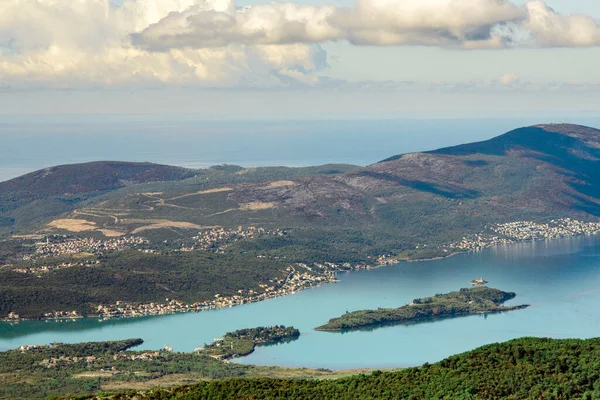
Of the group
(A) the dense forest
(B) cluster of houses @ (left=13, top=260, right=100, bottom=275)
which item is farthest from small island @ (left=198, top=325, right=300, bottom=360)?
(A) the dense forest

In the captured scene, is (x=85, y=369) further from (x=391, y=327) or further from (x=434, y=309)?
(x=434, y=309)

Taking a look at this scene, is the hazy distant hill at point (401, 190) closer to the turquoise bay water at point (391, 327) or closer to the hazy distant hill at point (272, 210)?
the hazy distant hill at point (272, 210)

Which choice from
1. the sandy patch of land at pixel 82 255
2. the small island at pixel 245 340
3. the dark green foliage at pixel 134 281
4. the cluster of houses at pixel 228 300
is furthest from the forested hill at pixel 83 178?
the small island at pixel 245 340

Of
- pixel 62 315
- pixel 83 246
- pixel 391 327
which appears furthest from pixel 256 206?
pixel 391 327

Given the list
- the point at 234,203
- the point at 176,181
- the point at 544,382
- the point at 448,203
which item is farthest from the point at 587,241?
the point at 544,382

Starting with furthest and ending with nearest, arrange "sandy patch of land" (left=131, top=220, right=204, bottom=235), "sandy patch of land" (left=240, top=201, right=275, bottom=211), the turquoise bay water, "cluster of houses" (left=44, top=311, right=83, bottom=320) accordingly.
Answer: "sandy patch of land" (left=240, top=201, right=275, bottom=211) < "sandy patch of land" (left=131, top=220, right=204, bottom=235) < "cluster of houses" (left=44, top=311, right=83, bottom=320) < the turquoise bay water

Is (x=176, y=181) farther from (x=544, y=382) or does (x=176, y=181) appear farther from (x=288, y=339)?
(x=544, y=382)

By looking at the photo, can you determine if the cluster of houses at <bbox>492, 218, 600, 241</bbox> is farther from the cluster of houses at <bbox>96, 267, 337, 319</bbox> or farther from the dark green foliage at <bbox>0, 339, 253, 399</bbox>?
the dark green foliage at <bbox>0, 339, 253, 399</bbox>
